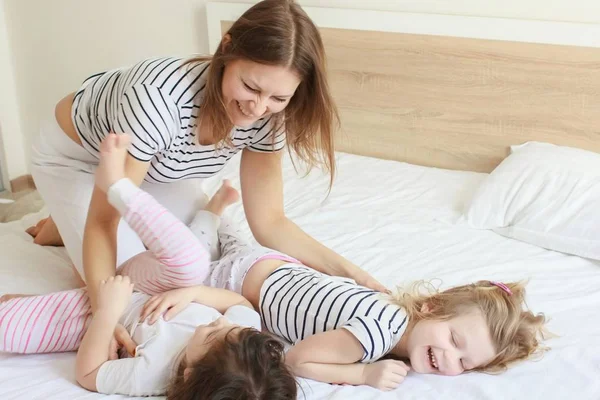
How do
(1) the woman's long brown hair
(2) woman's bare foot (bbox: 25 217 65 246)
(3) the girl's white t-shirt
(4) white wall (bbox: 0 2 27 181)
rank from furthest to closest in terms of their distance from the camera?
1. (4) white wall (bbox: 0 2 27 181)
2. (2) woman's bare foot (bbox: 25 217 65 246)
3. (1) the woman's long brown hair
4. (3) the girl's white t-shirt

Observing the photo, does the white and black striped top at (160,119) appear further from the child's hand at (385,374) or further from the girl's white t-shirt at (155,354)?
the child's hand at (385,374)

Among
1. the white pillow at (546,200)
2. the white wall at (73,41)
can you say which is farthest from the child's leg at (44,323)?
the white wall at (73,41)

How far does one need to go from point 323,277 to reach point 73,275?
2.15 ft

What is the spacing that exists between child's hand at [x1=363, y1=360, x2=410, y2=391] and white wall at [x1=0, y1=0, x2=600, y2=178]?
1630mm

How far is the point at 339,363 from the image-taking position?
54.2 inches

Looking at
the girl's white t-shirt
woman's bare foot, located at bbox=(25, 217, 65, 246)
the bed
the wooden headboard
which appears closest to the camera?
the girl's white t-shirt

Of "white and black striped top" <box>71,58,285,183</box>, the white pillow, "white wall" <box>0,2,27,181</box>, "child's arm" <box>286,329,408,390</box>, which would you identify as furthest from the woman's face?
"white wall" <box>0,2,27,181</box>

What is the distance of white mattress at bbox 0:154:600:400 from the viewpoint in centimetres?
135

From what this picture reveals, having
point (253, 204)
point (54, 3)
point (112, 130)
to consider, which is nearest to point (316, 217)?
point (253, 204)

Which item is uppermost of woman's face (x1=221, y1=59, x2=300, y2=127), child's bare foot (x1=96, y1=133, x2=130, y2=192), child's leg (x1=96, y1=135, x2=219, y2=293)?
woman's face (x1=221, y1=59, x2=300, y2=127)

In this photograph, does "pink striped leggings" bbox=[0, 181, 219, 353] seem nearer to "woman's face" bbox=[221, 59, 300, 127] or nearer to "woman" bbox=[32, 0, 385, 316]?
"woman" bbox=[32, 0, 385, 316]

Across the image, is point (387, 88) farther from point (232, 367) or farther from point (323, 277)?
point (232, 367)

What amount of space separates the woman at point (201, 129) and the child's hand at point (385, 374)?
299mm

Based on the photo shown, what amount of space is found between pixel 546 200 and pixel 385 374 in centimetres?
95
